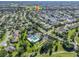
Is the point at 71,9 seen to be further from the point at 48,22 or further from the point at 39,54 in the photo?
the point at 39,54

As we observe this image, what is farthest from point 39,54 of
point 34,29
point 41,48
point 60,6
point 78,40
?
point 60,6

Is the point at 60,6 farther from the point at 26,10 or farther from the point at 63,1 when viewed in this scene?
the point at 26,10

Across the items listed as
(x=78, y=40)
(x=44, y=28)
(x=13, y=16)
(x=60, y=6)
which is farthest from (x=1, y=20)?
(x=78, y=40)

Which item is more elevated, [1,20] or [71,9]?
[71,9]

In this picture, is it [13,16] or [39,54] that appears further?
Answer: [13,16]

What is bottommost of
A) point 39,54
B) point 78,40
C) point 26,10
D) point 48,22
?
point 39,54

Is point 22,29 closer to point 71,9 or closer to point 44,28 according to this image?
point 44,28

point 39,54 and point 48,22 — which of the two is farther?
point 48,22

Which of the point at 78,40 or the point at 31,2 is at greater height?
the point at 31,2
